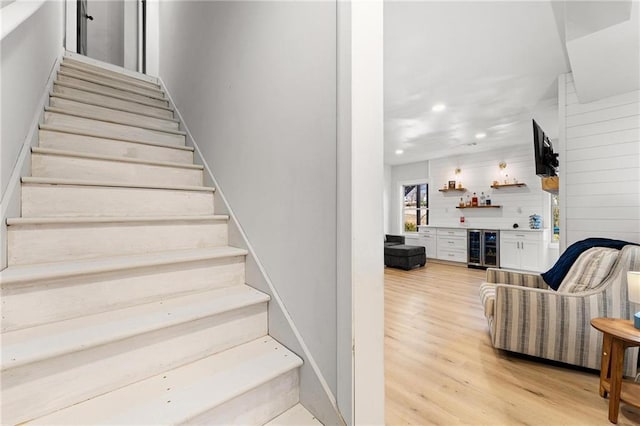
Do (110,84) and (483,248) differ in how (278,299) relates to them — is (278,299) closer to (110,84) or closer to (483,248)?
(110,84)

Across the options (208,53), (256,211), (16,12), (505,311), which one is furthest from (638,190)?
(16,12)

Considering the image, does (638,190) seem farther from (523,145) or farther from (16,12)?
(16,12)

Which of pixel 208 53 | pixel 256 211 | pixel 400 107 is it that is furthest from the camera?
pixel 400 107

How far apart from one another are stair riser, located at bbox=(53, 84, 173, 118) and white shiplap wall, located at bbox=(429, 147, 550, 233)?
665cm

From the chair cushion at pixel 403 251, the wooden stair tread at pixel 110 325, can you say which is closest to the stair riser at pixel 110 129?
the wooden stair tread at pixel 110 325

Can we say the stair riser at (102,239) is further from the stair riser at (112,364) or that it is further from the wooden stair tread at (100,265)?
the stair riser at (112,364)

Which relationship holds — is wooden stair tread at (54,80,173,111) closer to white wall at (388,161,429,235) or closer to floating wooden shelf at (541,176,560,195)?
floating wooden shelf at (541,176,560,195)

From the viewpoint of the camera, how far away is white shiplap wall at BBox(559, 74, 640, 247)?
2.80m

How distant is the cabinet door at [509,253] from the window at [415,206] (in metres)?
2.15

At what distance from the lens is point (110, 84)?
2805mm

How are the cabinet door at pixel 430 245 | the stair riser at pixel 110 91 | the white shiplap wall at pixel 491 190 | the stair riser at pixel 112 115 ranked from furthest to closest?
the cabinet door at pixel 430 245
the white shiplap wall at pixel 491 190
the stair riser at pixel 110 91
the stair riser at pixel 112 115

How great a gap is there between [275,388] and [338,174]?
870 millimetres

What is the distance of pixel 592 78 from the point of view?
274cm

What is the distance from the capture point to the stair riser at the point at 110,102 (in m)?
2.36
